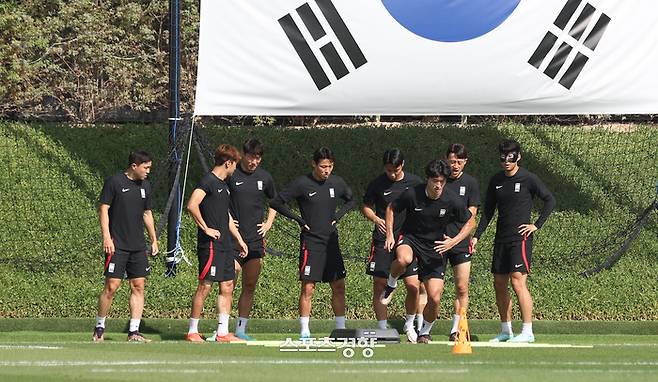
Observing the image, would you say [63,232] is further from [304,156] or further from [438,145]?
[438,145]

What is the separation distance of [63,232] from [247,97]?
12.5 ft

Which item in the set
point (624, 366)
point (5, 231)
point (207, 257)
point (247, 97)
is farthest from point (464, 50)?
point (624, 366)

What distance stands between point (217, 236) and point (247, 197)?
0.79m

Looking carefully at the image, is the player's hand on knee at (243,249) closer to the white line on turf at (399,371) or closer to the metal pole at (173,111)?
the metal pole at (173,111)

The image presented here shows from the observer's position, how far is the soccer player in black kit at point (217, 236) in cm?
1510

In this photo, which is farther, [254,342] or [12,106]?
[12,106]

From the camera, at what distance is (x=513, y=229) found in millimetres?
15656

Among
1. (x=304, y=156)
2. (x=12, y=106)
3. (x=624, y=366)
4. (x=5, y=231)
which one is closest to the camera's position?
(x=624, y=366)

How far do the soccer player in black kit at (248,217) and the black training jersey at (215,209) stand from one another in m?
0.47

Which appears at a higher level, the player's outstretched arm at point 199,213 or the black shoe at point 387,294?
the player's outstretched arm at point 199,213

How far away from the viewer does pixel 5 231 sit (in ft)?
67.5

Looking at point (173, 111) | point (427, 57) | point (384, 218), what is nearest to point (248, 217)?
point (384, 218)

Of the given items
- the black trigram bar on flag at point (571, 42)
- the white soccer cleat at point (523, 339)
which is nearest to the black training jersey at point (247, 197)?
the white soccer cleat at point (523, 339)

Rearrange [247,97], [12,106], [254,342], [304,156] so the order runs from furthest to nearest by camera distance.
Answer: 1. [12,106]
2. [304,156]
3. [247,97]
4. [254,342]
